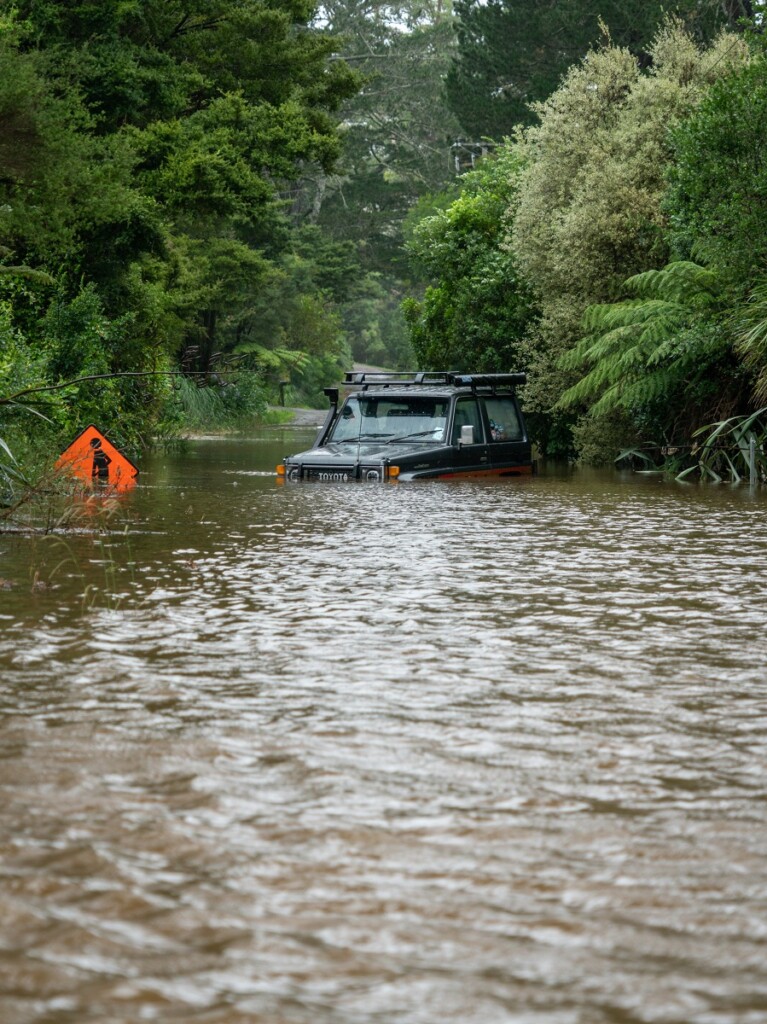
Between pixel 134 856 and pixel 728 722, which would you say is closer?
pixel 134 856

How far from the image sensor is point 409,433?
21.4m

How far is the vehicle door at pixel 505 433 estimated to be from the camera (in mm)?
22141

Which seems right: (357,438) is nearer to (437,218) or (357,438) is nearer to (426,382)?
(426,382)

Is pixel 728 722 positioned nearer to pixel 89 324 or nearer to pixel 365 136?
pixel 89 324

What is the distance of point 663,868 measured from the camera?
416cm

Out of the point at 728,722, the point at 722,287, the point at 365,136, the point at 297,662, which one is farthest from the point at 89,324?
the point at 365,136

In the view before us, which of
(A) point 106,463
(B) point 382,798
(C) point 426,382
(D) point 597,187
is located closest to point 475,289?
(D) point 597,187

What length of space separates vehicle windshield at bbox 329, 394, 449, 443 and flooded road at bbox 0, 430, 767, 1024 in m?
10.7

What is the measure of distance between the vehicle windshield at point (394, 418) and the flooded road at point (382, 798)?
35.0ft

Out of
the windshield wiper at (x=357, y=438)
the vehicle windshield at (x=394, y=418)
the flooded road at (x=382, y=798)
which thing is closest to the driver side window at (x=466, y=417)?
the vehicle windshield at (x=394, y=418)

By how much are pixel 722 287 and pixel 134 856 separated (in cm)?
1992

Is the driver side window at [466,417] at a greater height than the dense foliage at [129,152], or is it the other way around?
the dense foliage at [129,152]

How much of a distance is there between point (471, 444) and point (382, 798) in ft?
55.1

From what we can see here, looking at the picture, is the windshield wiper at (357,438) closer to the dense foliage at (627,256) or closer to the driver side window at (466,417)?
the driver side window at (466,417)
